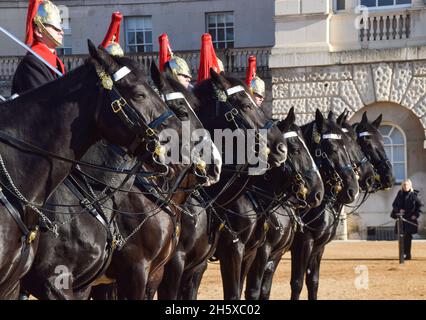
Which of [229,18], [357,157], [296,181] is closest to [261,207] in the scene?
[296,181]

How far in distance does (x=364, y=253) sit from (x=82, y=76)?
1544 cm

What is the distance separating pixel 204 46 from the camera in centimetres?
1178

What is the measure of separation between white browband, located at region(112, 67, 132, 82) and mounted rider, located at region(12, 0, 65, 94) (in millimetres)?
1277

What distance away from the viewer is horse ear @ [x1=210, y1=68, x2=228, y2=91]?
30.3 ft

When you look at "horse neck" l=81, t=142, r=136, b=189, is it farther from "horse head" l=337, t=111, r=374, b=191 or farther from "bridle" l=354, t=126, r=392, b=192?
"bridle" l=354, t=126, r=392, b=192

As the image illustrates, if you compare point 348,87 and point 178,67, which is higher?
point 348,87

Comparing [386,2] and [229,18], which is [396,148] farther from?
[229,18]

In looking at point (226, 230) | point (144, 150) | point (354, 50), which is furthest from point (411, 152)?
point (144, 150)

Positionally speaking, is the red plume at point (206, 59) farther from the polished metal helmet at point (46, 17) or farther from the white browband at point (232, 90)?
the polished metal helmet at point (46, 17)

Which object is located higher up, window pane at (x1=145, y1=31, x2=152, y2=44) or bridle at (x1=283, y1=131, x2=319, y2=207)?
window pane at (x1=145, y1=31, x2=152, y2=44)

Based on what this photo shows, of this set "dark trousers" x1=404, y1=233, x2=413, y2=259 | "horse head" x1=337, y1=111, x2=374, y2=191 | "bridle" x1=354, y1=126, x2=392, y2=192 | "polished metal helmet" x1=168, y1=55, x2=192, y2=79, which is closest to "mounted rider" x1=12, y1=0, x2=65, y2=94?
"polished metal helmet" x1=168, y1=55, x2=192, y2=79

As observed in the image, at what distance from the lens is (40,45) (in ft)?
26.2

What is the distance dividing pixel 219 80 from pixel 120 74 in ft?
9.61

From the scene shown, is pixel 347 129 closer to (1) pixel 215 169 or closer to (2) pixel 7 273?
(1) pixel 215 169
